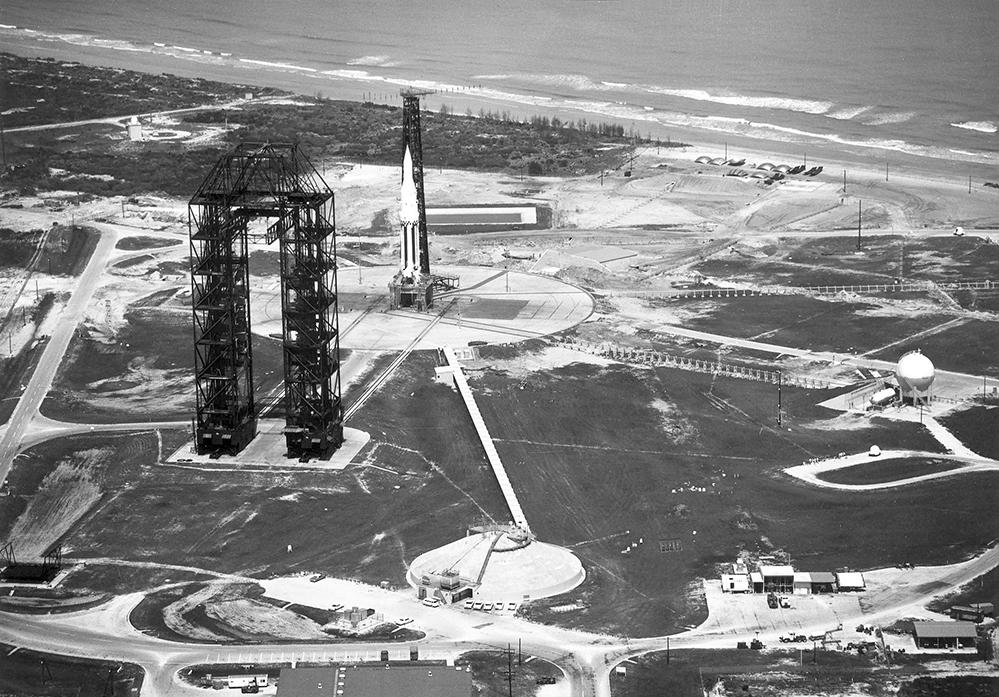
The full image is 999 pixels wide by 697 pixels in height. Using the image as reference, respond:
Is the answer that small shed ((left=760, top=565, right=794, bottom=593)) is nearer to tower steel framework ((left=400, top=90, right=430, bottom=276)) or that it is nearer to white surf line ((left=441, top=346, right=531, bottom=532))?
white surf line ((left=441, top=346, right=531, bottom=532))

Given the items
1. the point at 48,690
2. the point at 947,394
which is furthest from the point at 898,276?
the point at 48,690

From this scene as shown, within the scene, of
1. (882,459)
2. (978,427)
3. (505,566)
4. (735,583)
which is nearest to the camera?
(735,583)

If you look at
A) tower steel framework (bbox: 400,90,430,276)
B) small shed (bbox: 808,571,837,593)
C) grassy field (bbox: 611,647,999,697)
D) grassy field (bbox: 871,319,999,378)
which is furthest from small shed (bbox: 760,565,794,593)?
tower steel framework (bbox: 400,90,430,276)

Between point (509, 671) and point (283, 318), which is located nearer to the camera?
point (509, 671)

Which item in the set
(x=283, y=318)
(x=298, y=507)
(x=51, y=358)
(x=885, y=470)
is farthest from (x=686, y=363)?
(x=51, y=358)

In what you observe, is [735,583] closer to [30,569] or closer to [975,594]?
[975,594]

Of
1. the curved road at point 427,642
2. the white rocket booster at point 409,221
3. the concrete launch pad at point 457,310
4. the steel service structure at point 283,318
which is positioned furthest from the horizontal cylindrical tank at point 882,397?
the white rocket booster at point 409,221

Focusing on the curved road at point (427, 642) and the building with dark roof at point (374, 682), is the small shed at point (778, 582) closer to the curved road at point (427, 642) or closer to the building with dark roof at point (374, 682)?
the curved road at point (427, 642)
